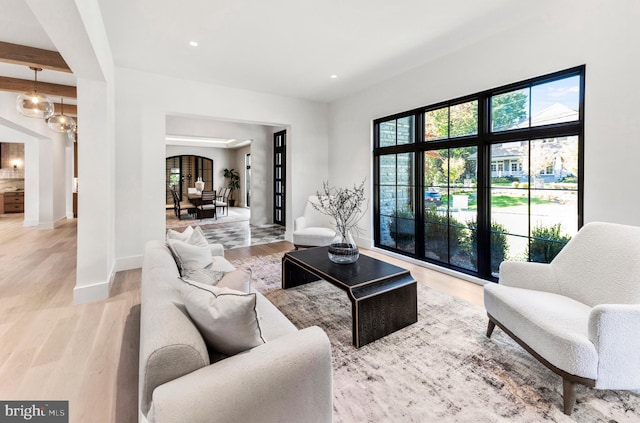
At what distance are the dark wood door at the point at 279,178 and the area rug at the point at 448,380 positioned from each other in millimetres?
5453

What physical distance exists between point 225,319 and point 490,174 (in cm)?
363

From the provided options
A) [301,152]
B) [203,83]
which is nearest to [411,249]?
[301,152]

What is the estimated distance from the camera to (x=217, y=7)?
112 inches

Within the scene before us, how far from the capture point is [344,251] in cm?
295

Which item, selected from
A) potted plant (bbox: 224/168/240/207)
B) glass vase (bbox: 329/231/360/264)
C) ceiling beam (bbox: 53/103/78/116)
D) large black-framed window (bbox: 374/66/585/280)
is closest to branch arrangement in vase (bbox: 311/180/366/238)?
glass vase (bbox: 329/231/360/264)

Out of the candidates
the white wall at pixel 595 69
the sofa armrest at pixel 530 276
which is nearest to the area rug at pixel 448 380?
the sofa armrest at pixel 530 276

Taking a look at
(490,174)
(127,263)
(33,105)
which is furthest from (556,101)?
(33,105)

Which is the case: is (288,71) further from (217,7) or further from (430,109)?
(430,109)

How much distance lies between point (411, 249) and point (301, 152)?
2.97 m

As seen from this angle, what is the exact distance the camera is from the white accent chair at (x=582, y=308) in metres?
1.60

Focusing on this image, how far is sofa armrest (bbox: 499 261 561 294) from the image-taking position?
7.66 ft

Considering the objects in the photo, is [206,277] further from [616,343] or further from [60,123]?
[60,123]

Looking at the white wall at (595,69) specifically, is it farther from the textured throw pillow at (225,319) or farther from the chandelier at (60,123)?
the chandelier at (60,123)

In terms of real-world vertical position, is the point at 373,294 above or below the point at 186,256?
below
